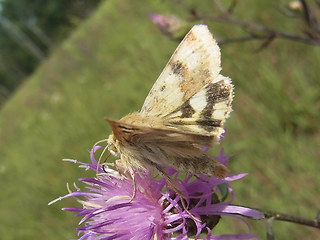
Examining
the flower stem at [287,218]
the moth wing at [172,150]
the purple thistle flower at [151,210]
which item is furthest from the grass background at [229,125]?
the moth wing at [172,150]

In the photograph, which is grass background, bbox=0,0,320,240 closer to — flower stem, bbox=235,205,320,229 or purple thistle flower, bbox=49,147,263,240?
flower stem, bbox=235,205,320,229

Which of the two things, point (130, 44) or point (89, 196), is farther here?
point (130, 44)

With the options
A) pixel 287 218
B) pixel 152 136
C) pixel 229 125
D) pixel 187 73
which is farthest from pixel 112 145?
pixel 229 125

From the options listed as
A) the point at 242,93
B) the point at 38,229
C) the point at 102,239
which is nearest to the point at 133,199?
the point at 102,239

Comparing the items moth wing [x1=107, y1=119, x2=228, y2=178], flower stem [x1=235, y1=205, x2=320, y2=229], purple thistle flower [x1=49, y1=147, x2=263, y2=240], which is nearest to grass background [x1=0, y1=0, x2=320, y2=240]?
flower stem [x1=235, y1=205, x2=320, y2=229]

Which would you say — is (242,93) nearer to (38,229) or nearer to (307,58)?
(307,58)

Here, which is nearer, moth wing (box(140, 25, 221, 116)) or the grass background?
moth wing (box(140, 25, 221, 116))

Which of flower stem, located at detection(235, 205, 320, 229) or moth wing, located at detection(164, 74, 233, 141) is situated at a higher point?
moth wing, located at detection(164, 74, 233, 141)
